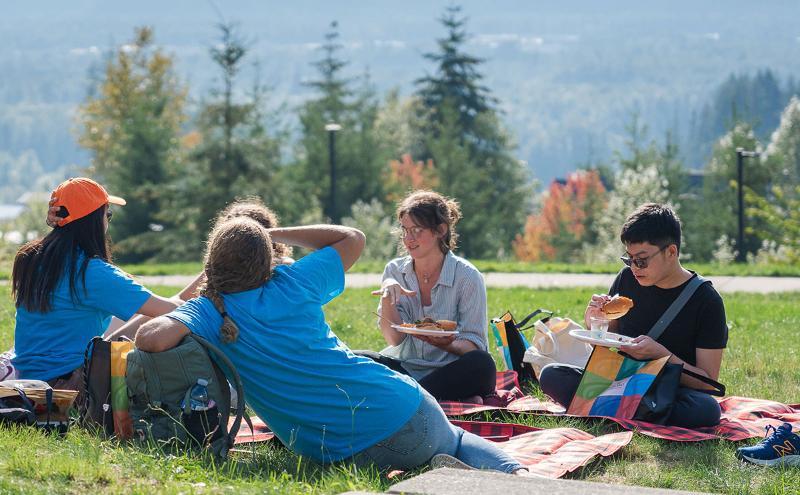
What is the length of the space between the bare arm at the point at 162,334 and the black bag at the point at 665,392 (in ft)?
8.47

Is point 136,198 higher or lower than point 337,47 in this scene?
lower

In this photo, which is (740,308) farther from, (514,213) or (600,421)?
(514,213)

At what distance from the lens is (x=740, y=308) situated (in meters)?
11.7

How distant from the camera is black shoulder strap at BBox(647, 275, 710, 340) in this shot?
18.6 ft

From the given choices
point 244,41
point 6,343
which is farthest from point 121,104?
point 6,343

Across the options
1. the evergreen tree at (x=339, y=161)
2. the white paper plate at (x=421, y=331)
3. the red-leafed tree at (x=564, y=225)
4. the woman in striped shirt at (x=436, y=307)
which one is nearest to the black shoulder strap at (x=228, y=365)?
the white paper plate at (x=421, y=331)

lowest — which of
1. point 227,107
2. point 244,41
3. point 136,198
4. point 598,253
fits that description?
point 598,253

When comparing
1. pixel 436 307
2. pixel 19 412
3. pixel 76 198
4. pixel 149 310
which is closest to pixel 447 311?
pixel 436 307

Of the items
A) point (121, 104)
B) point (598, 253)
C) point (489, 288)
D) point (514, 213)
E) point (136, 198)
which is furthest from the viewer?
point (514, 213)

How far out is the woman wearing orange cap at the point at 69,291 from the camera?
209 inches

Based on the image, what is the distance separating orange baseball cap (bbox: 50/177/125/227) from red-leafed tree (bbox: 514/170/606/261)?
5330cm

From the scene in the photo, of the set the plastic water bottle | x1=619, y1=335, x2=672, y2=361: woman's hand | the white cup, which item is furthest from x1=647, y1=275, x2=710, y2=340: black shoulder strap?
the plastic water bottle

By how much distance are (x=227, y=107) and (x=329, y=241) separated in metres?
38.0

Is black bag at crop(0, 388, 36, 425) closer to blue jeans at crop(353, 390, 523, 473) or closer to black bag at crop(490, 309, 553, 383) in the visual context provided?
blue jeans at crop(353, 390, 523, 473)
